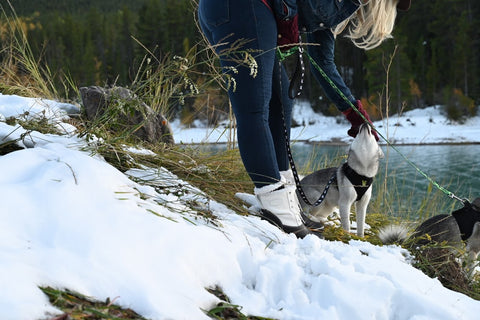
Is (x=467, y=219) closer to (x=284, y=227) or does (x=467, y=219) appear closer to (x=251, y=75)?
(x=284, y=227)

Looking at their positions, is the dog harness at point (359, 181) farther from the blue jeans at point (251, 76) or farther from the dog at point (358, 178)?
the blue jeans at point (251, 76)

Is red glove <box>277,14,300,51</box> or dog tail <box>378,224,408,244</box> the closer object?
red glove <box>277,14,300,51</box>

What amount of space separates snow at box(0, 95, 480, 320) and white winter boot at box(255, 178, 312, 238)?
169mm

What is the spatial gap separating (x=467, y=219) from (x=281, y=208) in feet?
5.07

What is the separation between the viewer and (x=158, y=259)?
1.21 m

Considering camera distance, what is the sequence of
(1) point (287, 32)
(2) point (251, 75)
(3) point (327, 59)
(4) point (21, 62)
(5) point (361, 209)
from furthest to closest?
(4) point (21, 62), (5) point (361, 209), (3) point (327, 59), (1) point (287, 32), (2) point (251, 75)

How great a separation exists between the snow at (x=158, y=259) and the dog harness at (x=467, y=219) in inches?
47.4

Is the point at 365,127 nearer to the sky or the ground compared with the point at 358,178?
nearer to the sky

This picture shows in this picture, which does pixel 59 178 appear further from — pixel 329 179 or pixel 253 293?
pixel 329 179

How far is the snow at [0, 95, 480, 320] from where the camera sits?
3.41 ft

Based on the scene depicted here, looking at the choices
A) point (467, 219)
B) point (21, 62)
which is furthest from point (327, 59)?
point (21, 62)

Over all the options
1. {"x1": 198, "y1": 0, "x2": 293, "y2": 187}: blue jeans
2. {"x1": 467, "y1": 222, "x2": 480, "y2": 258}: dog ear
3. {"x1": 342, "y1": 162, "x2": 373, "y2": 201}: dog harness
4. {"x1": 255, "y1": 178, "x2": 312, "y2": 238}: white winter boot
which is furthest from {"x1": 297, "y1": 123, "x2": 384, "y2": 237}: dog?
{"x1": 467, "y1": 222, "x2": 480, "y2": 258}: dog ear

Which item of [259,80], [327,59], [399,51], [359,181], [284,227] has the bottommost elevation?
[284,227]

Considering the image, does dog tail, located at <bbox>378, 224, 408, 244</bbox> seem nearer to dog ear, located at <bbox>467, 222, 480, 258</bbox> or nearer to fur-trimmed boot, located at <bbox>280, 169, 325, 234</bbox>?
fur-trimmed boot, located at <bbox>280, 169, 325, 234</bbox>
